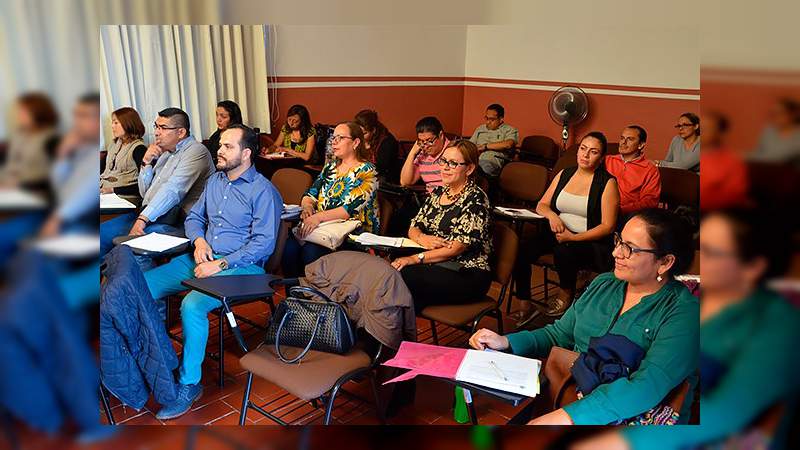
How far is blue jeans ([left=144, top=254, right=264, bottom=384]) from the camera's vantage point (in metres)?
2.24

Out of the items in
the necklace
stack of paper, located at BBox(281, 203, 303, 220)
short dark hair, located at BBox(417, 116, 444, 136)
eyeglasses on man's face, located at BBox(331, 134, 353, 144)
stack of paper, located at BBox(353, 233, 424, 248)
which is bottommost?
stack of paper, located at BBox(353, 233, 424, 248)

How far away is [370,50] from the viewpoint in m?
2.00

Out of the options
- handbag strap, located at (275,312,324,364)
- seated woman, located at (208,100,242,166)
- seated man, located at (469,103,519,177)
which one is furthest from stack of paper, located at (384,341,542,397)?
seated woman, located at (208,100,242,166)

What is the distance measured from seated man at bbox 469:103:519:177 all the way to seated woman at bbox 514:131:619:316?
0.88 feet

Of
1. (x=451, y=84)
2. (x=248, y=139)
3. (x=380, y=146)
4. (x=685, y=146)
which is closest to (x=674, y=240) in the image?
(x=685, y=146)

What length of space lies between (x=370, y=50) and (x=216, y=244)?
0.94m

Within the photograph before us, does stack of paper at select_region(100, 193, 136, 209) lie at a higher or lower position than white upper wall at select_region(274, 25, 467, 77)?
lower

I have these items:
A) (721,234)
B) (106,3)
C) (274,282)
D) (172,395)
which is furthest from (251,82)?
(721,234)

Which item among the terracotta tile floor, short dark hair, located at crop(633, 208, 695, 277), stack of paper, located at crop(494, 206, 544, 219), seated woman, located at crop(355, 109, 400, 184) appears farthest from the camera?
stack of paper, located at crop(494, 206, 544, 219)

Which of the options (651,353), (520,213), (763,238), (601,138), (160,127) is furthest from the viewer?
(520,213)

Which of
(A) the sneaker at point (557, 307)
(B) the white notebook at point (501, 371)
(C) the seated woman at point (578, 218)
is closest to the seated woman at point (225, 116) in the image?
(B) the white notebook at point (501, 371)

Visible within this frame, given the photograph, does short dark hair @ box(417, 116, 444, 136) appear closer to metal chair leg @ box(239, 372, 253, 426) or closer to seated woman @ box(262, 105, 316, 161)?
seated woman @ box(262, 105, 316, 161)

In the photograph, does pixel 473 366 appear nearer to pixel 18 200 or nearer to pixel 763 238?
pixel 763 238

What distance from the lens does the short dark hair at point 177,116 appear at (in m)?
1.93
